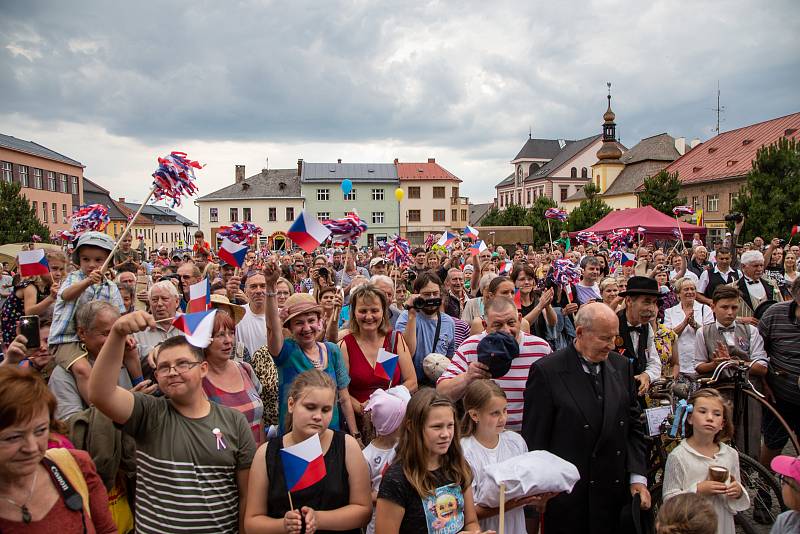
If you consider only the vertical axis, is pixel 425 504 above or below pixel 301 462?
below

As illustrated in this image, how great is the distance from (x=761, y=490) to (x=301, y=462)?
3597 millimetres

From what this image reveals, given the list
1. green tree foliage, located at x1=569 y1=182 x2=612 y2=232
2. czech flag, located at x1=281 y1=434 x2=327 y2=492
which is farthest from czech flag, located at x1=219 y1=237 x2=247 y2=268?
green tree foliage, located at x1=569 y1=182 x2=612 y2=232

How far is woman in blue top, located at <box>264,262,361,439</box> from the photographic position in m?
4.13

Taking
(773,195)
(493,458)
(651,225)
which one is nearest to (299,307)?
(493,458)

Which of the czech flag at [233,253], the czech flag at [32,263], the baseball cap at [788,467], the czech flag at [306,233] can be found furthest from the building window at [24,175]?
the baseball cap at [788,467]

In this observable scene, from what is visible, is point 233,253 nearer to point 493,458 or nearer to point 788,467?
point 493,458

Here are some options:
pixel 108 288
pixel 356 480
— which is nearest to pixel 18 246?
pixel 108 288

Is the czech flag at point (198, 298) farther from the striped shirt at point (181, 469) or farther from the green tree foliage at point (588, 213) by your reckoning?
the green tree foliage at point (588, 213)

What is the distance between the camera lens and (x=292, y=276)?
392 inches

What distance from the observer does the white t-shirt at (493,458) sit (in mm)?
3308

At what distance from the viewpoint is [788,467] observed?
319 cm

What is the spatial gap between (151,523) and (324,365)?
1502mm

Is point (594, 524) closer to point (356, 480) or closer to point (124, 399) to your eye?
point (356, 480)

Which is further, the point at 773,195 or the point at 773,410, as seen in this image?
the point at 773,195
